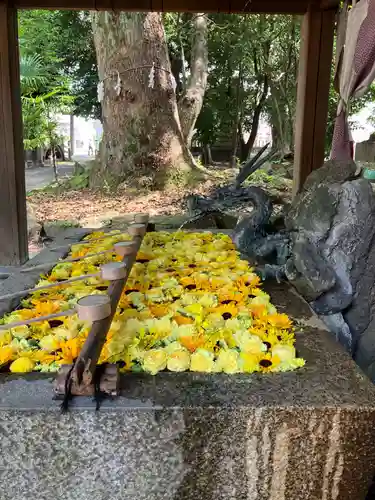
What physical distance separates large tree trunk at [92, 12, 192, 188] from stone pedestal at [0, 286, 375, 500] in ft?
22.7

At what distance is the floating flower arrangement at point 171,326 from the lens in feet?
5.15

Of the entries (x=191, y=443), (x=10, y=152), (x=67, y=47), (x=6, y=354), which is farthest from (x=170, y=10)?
(x=67, y=47)

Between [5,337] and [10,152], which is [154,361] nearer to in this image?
[5,337]

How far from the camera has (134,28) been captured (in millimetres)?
8078

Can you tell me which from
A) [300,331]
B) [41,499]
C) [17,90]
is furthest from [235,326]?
[17,90]

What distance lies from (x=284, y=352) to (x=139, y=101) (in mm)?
7266

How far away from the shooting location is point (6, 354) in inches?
63.8

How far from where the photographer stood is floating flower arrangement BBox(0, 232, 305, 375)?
1.57 metres

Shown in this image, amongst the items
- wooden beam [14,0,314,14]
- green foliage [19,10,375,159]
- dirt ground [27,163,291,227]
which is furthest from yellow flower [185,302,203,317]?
green foliage [19,10,375,159]

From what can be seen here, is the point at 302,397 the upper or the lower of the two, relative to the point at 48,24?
lower

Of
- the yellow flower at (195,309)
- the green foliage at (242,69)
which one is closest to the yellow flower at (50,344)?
the yellow flower at (195,309)

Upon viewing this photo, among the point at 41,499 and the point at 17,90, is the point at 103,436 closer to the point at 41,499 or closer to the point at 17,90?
the point at 41,499

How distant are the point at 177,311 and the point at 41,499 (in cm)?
82

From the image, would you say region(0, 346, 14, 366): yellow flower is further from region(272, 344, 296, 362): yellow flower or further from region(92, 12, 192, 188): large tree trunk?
region(92, 12, 192, 188): large tree trunk
